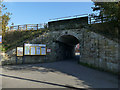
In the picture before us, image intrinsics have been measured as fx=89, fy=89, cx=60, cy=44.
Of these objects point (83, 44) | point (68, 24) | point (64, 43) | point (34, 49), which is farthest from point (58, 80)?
point (64, 43)

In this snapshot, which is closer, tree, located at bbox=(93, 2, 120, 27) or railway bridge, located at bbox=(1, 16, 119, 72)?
tree, located at bbox=(93, 2, 120, 27)

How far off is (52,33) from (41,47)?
109 inches

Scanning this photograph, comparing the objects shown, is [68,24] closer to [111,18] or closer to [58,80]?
[111,18]

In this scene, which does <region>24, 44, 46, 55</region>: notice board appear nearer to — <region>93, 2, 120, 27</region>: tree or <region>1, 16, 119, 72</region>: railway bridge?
<region>1, 16, 119, 72</region>: railway bridge

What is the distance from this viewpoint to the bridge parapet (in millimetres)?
12326

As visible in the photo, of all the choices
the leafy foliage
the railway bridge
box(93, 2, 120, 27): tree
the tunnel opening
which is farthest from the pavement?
the tunnel opening

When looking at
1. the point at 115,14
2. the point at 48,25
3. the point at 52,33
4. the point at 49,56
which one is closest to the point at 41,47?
the point at 49,56

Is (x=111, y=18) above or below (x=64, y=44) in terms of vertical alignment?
above

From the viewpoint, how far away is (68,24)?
43.0ft

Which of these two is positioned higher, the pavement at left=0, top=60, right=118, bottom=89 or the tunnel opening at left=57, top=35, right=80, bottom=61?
the tunnel opening at left=57, top=35, right=80, bottom=61

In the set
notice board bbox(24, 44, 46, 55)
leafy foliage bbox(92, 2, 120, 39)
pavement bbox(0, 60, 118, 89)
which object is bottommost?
pavement bbox(0, 60, 118, 89)

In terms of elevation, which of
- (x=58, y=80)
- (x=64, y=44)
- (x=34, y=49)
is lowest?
(x=58, y=80)

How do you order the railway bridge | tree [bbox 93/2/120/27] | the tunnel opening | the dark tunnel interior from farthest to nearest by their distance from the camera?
the dark tunnel interior < the tunnel opening < the railway bridge < tree [bbox 93/2/120/27]

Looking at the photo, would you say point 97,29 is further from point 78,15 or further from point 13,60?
point 13,60
